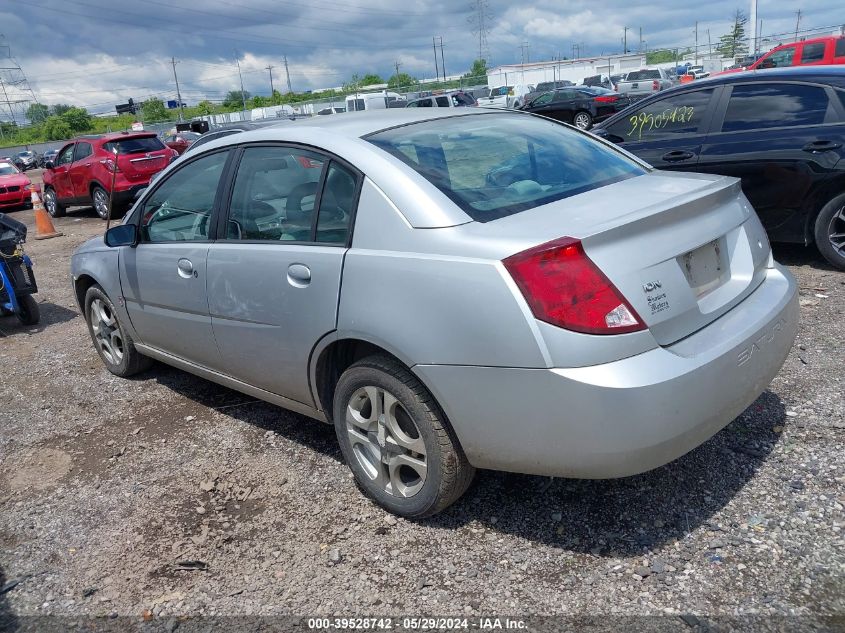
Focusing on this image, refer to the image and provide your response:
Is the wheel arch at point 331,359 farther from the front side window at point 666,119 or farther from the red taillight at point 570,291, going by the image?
the front side window at point 666,119

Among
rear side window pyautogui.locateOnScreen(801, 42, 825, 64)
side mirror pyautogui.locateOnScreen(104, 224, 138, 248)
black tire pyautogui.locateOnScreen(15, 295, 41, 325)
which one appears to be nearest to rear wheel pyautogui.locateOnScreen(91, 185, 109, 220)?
black tire pyautogui.locateOnScreen(15, 295, 41, 325)

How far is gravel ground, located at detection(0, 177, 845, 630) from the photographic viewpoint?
8.48 feet

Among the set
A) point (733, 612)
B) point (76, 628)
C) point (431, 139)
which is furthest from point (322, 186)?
point (733, 612)

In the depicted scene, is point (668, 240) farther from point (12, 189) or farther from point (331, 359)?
point (12, 189)

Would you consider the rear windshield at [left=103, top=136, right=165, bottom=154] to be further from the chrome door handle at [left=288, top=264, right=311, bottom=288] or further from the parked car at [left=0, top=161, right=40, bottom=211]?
the chrome door handle at [left=288, top=264, right=311, bottom=288]

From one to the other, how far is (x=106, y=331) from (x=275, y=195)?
7.87 feet

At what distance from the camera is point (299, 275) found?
10.5 ft

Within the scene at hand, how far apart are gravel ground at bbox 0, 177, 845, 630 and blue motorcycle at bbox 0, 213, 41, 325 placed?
2.98 m

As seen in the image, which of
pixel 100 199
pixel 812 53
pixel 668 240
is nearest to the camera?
pixel 668 240

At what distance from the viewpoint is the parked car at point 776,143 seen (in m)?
5.74

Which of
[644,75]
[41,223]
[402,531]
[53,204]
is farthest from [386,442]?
[644,75]

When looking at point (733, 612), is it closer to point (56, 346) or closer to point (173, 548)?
point (173, 548)

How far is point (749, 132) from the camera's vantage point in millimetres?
6199

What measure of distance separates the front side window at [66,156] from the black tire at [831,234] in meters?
14.5
